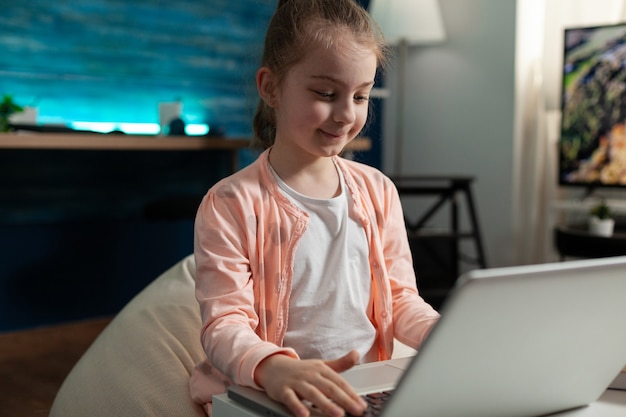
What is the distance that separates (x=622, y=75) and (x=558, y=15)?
584 millimetres

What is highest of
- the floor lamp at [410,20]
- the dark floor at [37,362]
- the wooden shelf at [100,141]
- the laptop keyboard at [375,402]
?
the floor lamp at [410,20]

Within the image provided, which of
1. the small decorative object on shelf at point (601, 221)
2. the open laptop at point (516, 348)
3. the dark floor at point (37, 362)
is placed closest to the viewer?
the open laptop at point (516, 348)

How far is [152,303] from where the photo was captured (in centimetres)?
154

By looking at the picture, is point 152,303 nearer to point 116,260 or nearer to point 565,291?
point 565,291

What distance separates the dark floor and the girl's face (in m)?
1.33

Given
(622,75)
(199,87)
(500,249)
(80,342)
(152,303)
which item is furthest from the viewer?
(500,249)

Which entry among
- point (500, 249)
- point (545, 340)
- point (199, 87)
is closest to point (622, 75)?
point (500, 249)

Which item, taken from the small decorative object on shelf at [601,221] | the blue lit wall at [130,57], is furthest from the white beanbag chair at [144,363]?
the small decorative object on shelf at [601,221]

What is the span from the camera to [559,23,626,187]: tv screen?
3.58 metres

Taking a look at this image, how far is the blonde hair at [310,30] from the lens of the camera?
1079mm

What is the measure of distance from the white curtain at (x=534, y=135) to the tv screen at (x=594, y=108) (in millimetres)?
290

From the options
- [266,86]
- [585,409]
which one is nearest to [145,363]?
[266,86]

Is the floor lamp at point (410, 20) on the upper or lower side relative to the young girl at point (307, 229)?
upper

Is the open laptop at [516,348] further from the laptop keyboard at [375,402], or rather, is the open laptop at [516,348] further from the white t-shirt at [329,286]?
the white t-shirt at [329,286]
